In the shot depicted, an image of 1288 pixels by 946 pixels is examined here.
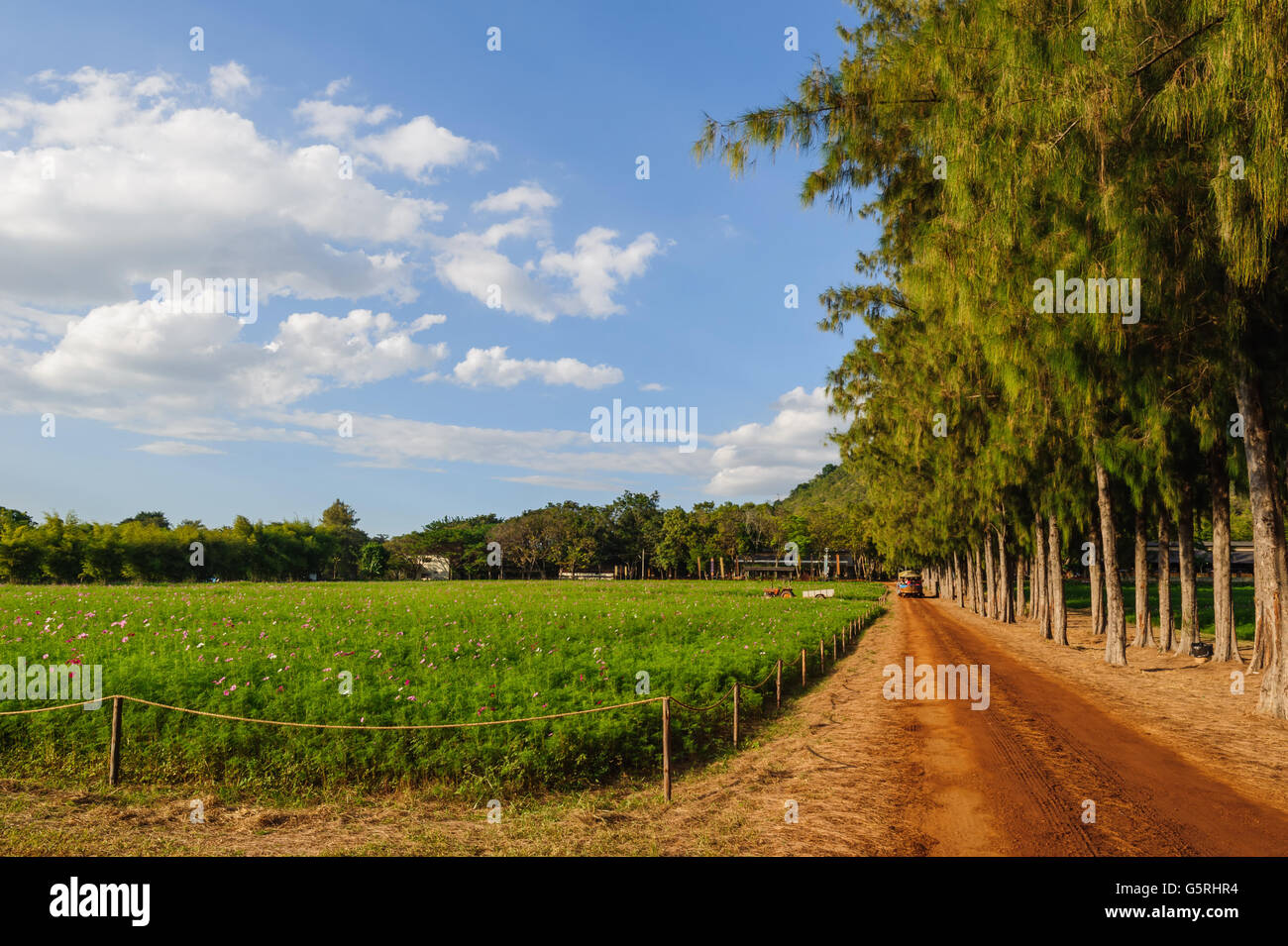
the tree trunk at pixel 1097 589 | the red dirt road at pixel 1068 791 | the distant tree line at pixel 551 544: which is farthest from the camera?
the distant tree line at pixel 551 544

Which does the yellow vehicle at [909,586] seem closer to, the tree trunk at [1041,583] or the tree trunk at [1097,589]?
the tree trunk at [1041,583]

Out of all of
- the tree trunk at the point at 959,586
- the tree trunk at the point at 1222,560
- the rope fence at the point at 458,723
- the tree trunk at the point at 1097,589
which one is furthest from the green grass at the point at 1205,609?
the rope fence at the point at 458,723

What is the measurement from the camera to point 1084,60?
7883 millimetres

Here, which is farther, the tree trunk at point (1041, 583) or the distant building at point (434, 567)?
the distant building at point (434, 567)

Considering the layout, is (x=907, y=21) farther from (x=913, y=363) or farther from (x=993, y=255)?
(x=913, y=363)

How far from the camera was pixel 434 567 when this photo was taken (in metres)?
119

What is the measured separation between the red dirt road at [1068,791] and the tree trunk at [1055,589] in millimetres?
13330

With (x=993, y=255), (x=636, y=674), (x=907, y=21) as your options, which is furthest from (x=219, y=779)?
(x=907, y=21)

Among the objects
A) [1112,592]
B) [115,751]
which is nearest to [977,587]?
[1112,592]

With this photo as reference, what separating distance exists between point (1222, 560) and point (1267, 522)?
289 inches

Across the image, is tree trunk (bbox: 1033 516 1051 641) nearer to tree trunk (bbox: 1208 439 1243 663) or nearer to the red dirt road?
tree trunk (bbox: 1208 439 1243 663)

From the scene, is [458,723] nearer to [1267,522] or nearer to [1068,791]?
[1068,791]

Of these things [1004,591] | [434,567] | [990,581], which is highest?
[990,581]

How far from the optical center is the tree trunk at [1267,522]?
37.8ft
